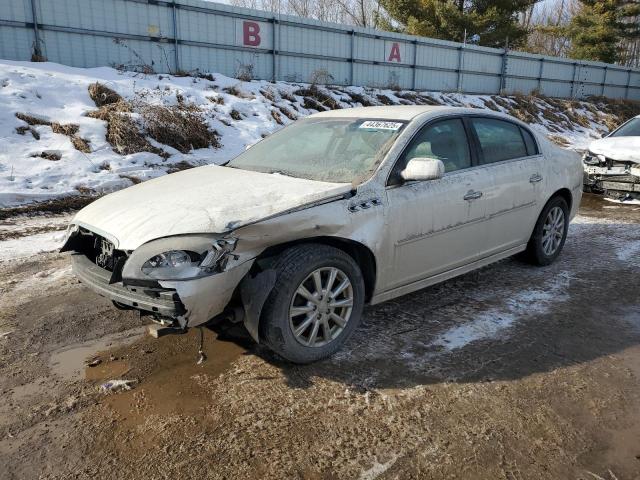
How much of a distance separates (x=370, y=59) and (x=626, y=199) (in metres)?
12.1

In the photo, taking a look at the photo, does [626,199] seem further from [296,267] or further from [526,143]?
[296,267]

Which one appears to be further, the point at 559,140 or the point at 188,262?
the point at 559,140

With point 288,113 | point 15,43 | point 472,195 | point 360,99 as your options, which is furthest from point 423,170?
point 360,99

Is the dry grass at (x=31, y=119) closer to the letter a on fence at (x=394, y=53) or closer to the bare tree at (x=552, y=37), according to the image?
the letter a on fence at (x=394, y=53)

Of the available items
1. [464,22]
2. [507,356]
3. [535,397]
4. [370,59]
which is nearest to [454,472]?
[535,397]

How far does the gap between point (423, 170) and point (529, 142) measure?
203 centimetres

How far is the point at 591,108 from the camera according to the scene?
26.8m

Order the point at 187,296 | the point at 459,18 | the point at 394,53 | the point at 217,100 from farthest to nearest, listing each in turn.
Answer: the point at 459,18 → the point at 394,53 → the point at 217,100 → the point at 187,296

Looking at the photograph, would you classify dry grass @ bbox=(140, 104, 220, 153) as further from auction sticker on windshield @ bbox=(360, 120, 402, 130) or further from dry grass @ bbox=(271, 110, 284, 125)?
auction sticker on windshield @ bbox=(360, 120, 402, 130)

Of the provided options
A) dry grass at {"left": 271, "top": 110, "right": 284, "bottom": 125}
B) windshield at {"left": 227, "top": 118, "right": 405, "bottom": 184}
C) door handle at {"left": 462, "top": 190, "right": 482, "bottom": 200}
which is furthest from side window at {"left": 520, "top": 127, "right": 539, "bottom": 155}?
dry grass at {"left": 271, "top": 110, "right": 284, "bottom": 125}

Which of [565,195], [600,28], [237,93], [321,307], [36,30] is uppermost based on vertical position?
[600,28]

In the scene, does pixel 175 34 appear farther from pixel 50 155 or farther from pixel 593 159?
pixel 593 159

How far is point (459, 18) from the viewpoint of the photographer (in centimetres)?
2648

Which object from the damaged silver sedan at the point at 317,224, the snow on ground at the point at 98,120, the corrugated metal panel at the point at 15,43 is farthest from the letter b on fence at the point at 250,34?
the damaged silver sedan at the point at 317,224
